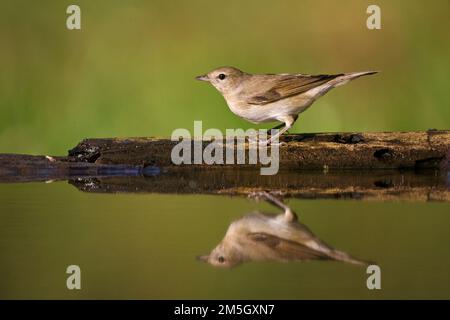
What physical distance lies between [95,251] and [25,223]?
3.11 feet

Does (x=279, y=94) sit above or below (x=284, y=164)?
above

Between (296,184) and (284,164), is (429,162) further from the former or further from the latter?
(296,184)

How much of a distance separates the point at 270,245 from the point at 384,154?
3.55 meters

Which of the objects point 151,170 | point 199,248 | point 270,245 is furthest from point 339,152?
point 199,248

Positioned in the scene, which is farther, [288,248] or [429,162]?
[429,162]

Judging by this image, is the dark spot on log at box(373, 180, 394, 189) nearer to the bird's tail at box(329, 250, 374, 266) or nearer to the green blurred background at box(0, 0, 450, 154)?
the bird's tail at box(329, 250, 374, 266)

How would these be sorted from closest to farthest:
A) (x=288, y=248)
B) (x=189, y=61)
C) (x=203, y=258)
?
(x=203, y=258), (x=288, y=248), (x=189, y=61)

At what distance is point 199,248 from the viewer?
4.44 m

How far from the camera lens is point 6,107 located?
10742 millimetres

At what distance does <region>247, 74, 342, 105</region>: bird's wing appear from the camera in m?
A: 8.61

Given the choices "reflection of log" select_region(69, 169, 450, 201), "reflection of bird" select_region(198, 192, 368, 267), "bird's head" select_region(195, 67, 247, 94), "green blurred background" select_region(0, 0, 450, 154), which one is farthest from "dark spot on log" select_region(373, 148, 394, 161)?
"reflection of bird" select_region(198, 192, 368, 267)

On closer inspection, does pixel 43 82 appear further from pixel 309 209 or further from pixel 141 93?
pixel 309 209

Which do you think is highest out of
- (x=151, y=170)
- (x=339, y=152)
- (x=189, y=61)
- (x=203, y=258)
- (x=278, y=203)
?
(x=189, y=61)

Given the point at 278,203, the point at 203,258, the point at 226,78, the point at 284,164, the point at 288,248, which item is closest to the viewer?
the point at 203,258
